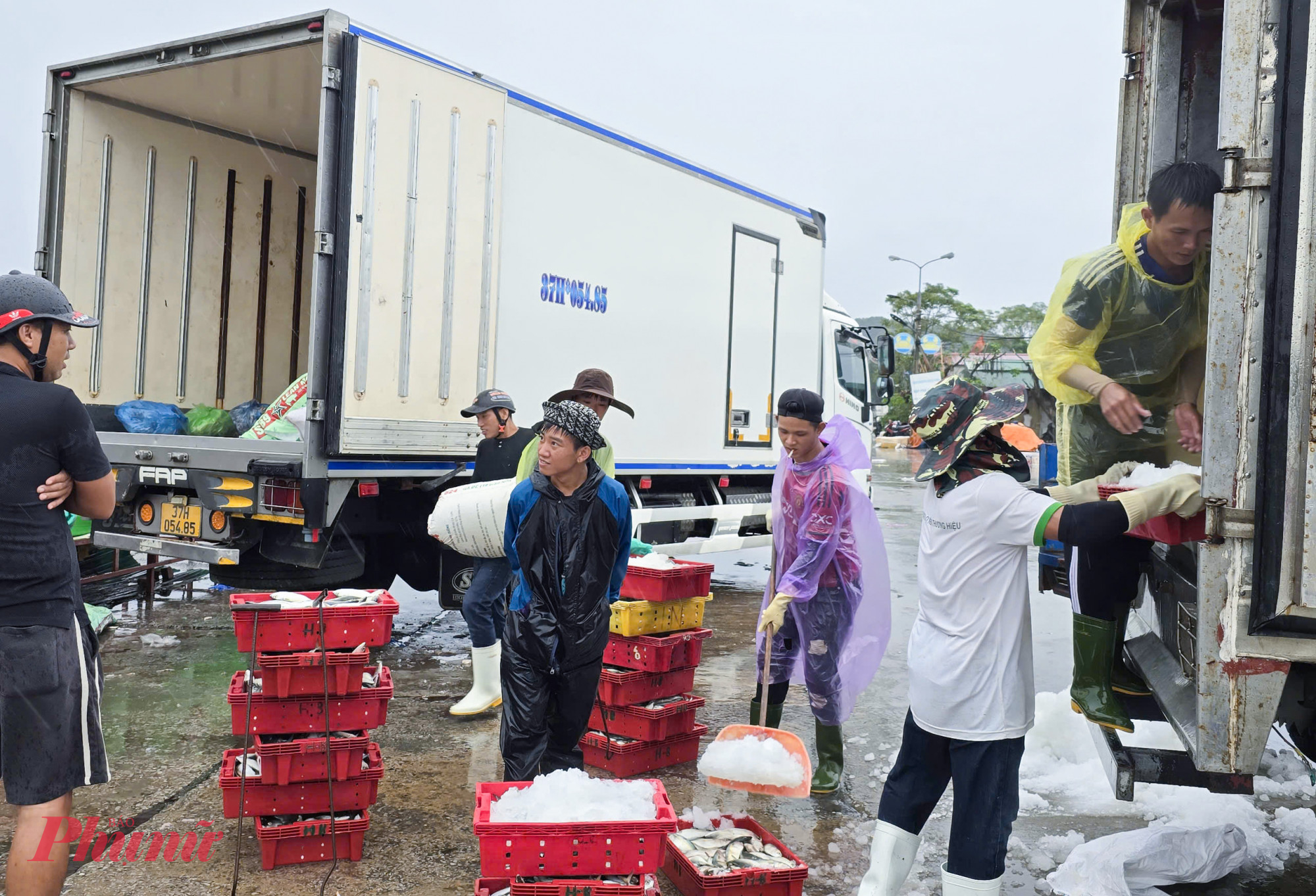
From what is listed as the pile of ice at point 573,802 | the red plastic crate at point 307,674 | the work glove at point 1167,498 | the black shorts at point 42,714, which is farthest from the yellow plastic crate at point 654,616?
the work glove at point 1167,498

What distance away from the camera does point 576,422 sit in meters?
3.38

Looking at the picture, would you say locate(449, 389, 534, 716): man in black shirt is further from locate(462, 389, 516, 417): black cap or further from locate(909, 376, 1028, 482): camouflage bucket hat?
locate(909, 376, 1028, 482): camouflage bucket hat

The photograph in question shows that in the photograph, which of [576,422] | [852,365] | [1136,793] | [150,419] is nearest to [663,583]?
[576,422]

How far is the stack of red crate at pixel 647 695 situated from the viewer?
4781mm

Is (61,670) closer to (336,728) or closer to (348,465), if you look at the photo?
(336,728)

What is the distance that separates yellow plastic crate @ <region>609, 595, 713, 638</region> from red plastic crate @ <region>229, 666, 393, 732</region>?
1.21 metres

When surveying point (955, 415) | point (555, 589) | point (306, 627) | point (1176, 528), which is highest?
point (955, 415)

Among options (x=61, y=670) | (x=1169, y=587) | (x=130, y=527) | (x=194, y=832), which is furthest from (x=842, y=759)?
(x=130, y=527)

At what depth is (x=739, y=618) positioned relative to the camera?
8.74 m

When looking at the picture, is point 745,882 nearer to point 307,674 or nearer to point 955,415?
point 955,415

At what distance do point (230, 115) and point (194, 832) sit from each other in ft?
15.4

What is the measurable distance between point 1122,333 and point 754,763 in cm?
208

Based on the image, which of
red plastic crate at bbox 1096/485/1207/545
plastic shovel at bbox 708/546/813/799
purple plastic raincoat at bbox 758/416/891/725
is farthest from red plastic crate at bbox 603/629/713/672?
red plastic crate at bbox 1096/485/1207/545

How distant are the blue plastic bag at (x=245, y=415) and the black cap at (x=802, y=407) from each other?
376cm
